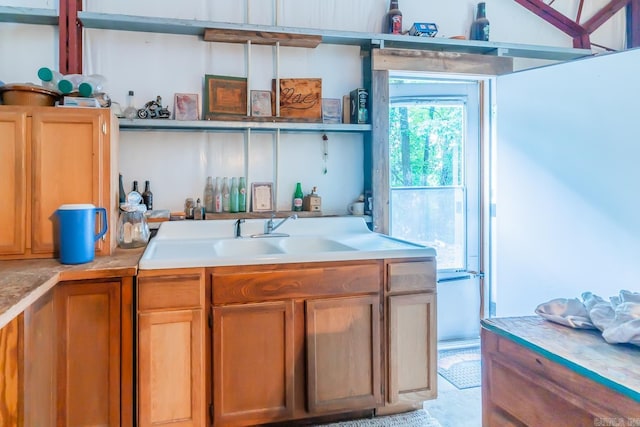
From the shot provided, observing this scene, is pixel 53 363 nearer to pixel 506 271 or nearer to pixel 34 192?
pixel 34 192

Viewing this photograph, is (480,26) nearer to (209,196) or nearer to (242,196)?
(242,196)

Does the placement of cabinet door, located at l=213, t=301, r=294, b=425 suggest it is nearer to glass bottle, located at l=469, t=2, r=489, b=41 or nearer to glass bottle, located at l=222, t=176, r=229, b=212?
glass bottle, located at l=222, t=176, r=229, b=212

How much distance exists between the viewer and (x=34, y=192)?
6.22ft

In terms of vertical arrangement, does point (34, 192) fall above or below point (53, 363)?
above

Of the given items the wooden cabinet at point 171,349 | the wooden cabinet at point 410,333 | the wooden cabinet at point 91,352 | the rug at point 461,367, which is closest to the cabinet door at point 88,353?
the wooden cabinet at point 91,352

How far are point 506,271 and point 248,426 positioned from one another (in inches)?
76.7

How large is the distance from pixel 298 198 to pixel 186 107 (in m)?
0.86

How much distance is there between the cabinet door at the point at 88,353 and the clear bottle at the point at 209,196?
0.85 meters

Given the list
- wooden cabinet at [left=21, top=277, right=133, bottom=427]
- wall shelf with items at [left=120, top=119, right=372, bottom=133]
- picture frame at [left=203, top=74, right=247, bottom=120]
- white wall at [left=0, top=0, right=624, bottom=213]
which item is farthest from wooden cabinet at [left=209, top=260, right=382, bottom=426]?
picture frame at [left=203, top=74, right=247, bottom=120]

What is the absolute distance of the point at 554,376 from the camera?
0.90m

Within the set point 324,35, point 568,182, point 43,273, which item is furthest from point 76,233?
point 568,182

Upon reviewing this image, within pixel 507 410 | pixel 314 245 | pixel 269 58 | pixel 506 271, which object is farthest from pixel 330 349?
pixel 269 58

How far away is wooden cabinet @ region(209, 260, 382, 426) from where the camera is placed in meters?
1.84

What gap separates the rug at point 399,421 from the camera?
2.04 m
